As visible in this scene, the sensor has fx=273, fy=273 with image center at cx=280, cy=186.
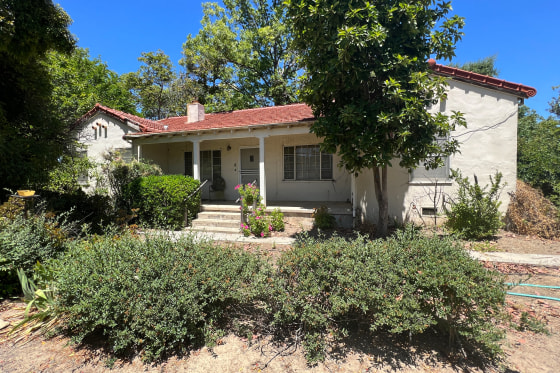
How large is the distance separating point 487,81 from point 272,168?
24.6ft

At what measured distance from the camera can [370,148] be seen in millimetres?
5641

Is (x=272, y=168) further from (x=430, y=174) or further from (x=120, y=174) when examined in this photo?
(x=430, y=174)

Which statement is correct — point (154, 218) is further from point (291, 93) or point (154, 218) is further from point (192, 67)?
point (192, 67)

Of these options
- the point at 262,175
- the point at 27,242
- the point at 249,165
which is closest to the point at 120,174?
the point at 249,165

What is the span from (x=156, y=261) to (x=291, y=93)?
59.2ft

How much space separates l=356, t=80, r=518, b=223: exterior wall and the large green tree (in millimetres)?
9361

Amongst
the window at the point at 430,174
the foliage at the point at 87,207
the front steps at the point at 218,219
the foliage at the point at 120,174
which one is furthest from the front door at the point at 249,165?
the window at the point at 430,174

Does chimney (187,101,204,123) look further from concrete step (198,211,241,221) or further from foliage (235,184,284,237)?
foliage (235,184,284,237)

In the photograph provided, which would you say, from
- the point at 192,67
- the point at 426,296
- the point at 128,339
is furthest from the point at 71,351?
the point at 192,67

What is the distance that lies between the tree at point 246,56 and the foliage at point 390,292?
17.5 meters

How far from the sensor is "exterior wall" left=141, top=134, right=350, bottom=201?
414 inches

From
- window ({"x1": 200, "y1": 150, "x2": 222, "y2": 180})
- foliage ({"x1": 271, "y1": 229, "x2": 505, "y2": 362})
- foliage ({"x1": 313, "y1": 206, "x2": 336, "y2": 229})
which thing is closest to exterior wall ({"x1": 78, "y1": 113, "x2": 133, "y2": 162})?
window ({"x1": 200, "y1": 150, "x2": 222, "y2": 180})

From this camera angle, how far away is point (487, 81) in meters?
7.84

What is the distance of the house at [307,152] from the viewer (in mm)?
7879
